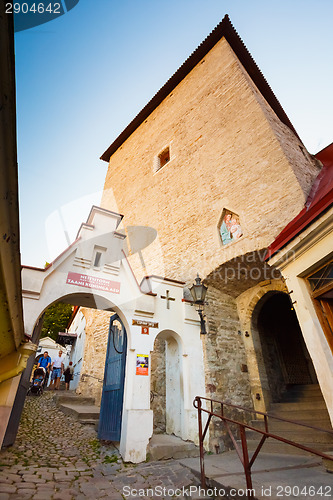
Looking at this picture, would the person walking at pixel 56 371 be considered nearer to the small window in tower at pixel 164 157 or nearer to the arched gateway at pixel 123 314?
the arched gateway at pixel 123 314

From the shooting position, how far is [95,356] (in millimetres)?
9742

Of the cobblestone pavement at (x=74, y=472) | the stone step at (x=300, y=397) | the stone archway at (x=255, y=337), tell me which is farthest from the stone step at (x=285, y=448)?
the cobblestone pavement at (x=74, y=472)

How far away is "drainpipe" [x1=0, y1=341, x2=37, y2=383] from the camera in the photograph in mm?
3732

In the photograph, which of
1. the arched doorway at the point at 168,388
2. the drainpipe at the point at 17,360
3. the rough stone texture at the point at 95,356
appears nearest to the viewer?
the drainpipe at the point at 17,360

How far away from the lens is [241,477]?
3.27 metres

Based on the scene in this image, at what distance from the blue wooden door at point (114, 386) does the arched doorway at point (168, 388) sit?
3.28ft

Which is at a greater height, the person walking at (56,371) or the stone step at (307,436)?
the person walking at (56,371)

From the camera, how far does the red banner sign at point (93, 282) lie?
17.8ft

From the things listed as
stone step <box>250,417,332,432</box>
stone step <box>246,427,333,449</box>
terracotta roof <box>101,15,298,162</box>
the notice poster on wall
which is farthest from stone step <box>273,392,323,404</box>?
terracotta roof <box>101,15,298,162</box>

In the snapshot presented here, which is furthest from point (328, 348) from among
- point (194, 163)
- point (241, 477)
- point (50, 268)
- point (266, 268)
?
point (194, 163)

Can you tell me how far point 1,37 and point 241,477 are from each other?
471cm

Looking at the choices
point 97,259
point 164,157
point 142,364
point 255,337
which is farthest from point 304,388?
point 164,157

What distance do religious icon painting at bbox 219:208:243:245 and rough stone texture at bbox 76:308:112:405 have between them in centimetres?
573

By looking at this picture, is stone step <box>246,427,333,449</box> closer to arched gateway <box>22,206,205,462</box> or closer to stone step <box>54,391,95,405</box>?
arched gateway <box>22,206,205,462</box>
